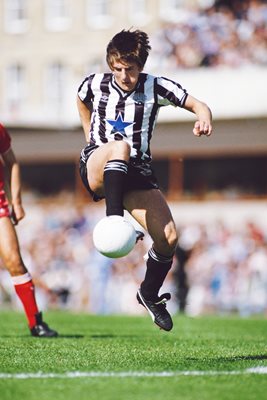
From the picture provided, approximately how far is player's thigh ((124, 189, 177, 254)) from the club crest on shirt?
0.64m

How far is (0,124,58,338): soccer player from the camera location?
1040 cm

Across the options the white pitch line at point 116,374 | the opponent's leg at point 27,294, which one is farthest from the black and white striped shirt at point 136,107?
the opponent's leg at point 27,294

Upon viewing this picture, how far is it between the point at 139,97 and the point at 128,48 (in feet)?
1.42

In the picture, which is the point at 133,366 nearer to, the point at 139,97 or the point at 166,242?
the point at 166,242

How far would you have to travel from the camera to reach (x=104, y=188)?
26.7 feet

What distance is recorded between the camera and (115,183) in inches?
316

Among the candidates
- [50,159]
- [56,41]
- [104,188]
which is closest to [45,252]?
[50,159]

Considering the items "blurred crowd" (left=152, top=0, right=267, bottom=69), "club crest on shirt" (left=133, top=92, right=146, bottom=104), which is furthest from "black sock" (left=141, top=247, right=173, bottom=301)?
"blurred crowd" (left=152, top=0, right=267, bottom=69)

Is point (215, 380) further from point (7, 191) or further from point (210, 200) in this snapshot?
A: point (210, 200)

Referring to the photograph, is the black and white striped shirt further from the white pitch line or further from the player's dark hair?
the white pitch line

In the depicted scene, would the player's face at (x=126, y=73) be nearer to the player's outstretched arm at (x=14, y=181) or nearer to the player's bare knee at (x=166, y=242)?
the player's bare knee at (x=166, y=242)

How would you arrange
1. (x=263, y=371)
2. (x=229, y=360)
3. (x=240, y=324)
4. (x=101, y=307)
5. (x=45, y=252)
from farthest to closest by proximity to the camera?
1. (x=45, y=252)
2. (x=101, y=307)
3. (x=240, y=324)
4. (x=229, y=360)
5. (x=263, y=371)

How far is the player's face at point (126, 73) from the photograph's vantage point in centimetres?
814

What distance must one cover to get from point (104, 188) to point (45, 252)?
1770 cm
